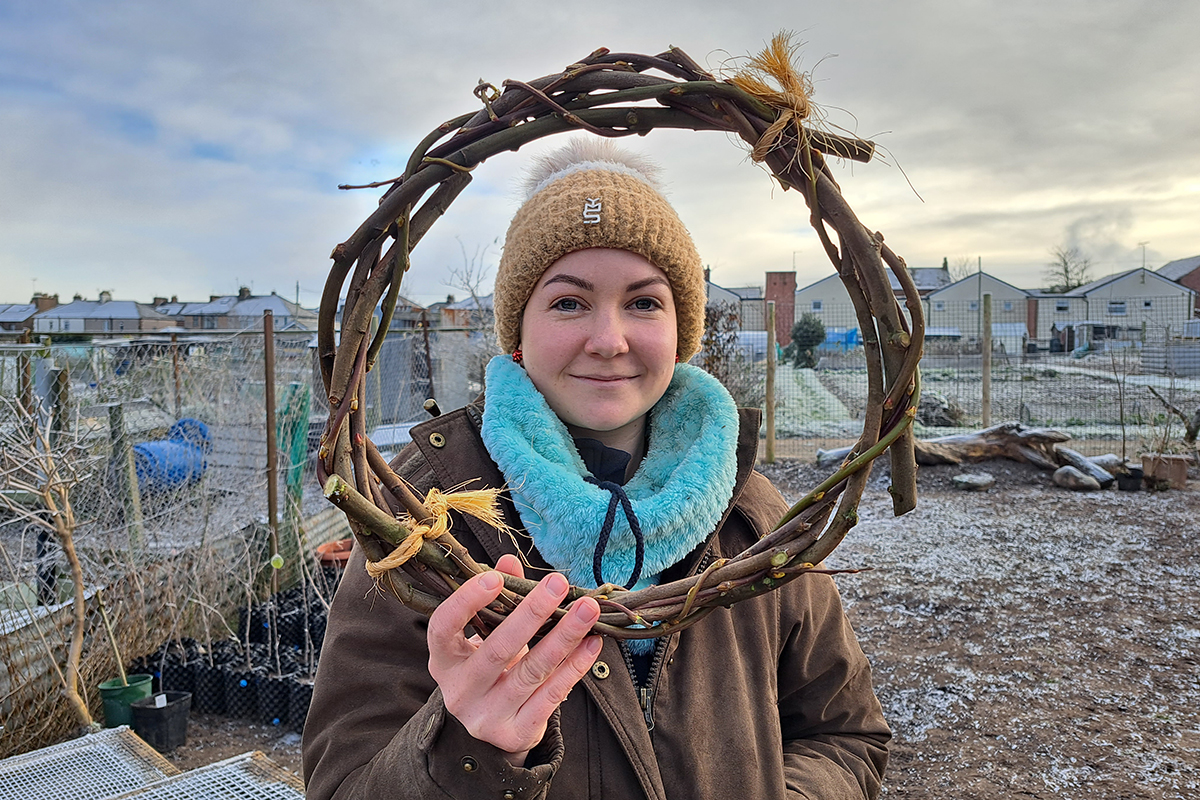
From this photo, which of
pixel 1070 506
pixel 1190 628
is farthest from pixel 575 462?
pixel 1070 506

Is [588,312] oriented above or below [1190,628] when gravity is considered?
above

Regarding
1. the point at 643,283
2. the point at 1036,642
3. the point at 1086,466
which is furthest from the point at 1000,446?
the point at 643,283

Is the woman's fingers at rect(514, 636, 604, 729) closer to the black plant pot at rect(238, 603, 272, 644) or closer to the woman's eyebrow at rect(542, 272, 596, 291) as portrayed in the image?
the woman's eyebrow at rect(542, 272, 596, 291)

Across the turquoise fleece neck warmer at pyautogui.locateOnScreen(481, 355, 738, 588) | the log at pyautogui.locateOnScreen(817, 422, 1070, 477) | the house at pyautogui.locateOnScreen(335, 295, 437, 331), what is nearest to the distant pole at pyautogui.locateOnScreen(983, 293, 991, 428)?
the log at pyautogui.locateOnScreen(817, 422, 1070, 477)

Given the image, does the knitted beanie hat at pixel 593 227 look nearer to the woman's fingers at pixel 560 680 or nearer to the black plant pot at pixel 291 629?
the woman's fingers at pixel 560 680

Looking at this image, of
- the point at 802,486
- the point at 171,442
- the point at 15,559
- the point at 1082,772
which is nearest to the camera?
the point at 1082,772

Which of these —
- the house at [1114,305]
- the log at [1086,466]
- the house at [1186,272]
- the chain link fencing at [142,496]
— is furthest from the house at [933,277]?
the chain link fencing at [142,496]

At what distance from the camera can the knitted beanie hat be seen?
1.48 m

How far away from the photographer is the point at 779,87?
46.3 inches

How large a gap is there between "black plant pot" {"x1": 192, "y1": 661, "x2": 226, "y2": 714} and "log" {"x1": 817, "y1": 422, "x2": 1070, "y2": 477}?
7724 mm

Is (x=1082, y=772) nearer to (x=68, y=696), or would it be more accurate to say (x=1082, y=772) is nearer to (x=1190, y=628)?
(x=1190, y=628)

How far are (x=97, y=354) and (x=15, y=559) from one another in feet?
4.63

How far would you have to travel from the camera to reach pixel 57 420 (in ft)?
14.7

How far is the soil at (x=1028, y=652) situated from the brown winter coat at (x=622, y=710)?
7.73 ft
